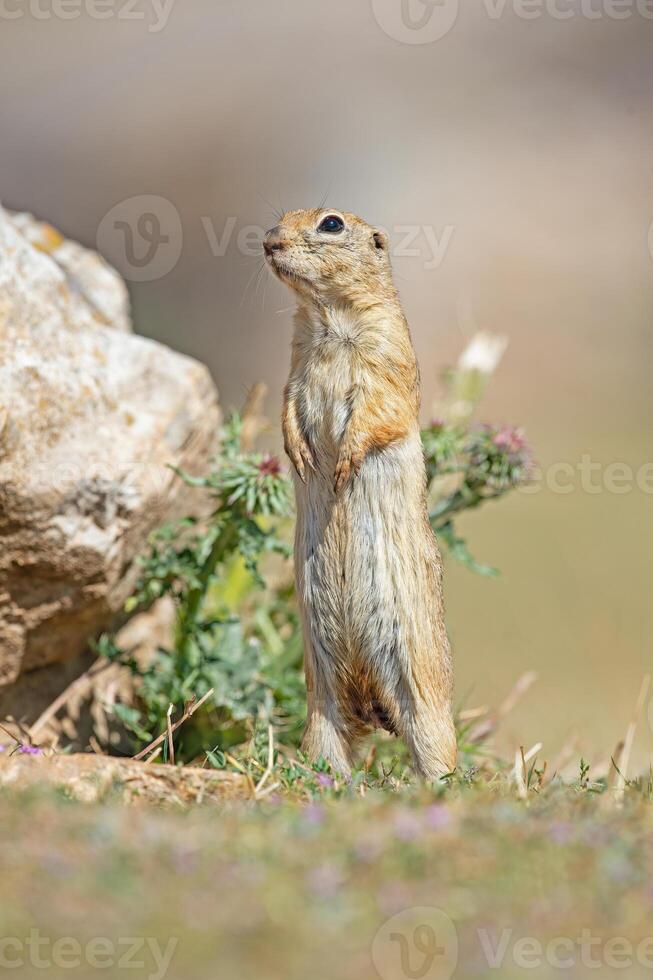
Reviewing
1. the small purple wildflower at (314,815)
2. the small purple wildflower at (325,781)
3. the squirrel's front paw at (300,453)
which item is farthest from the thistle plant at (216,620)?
the small purple wildflower at (314,815)

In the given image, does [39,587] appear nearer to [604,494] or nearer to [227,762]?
[227,762]

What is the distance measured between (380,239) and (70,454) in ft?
5.46

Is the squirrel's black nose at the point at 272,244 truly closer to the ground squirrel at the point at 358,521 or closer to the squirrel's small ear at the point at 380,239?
the ground squirrel at the point at 358,521

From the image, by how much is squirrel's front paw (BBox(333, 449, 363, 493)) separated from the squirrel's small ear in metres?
1.08

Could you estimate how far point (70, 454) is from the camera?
4.82 m

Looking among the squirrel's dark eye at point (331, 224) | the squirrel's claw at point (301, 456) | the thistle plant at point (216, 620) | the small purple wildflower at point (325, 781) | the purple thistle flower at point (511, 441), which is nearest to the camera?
the small purple wildflower at point (325, 781)

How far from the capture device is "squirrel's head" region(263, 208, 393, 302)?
4344mm

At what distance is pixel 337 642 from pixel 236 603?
1.89 metres

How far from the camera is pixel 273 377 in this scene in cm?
1289

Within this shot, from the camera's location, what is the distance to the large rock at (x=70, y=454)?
15.3 feet

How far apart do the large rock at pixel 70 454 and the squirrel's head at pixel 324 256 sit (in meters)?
1.19

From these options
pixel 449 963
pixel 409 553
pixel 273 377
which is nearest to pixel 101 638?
pixel 409 553

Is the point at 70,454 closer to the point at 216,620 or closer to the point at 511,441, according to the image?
the point at 216,620

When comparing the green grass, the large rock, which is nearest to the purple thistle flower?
the large rock
